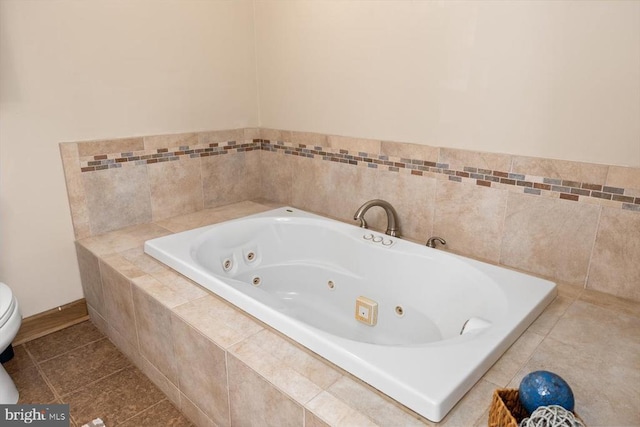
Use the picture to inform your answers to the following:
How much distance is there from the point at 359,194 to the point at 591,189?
3.81ft

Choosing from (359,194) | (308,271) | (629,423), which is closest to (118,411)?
(308,271)

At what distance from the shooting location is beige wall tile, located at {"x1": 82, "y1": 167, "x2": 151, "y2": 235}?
233 cm

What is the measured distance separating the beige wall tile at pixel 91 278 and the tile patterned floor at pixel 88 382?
0.18 m

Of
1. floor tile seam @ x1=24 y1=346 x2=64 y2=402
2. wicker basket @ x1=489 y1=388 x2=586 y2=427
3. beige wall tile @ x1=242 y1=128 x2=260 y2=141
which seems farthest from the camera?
beige wall tile @ x1=242 y1=128 x2=260 y2=141

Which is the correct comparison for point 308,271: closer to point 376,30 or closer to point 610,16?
point 376,30

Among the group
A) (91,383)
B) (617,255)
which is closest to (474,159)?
(617,255)

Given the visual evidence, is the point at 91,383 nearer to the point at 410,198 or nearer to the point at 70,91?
the point at 70,91

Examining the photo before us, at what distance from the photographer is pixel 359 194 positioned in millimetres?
2488

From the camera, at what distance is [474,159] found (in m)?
1.97

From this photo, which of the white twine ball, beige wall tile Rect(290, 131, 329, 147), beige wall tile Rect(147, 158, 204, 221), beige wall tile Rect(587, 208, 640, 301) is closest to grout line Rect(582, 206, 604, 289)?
beige wall tile Rect(587, 208, 640, 301)

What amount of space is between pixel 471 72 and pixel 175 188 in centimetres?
180

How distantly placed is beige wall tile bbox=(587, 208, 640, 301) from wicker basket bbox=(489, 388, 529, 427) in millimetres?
979

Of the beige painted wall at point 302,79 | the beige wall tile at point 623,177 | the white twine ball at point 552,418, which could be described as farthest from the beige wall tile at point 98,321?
the beige wall tile at point 623,177

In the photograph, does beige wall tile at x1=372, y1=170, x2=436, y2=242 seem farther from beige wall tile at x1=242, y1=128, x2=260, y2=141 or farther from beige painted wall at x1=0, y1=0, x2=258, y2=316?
beige painted wall at x1=0, y1=0, x2=258, y2=316
